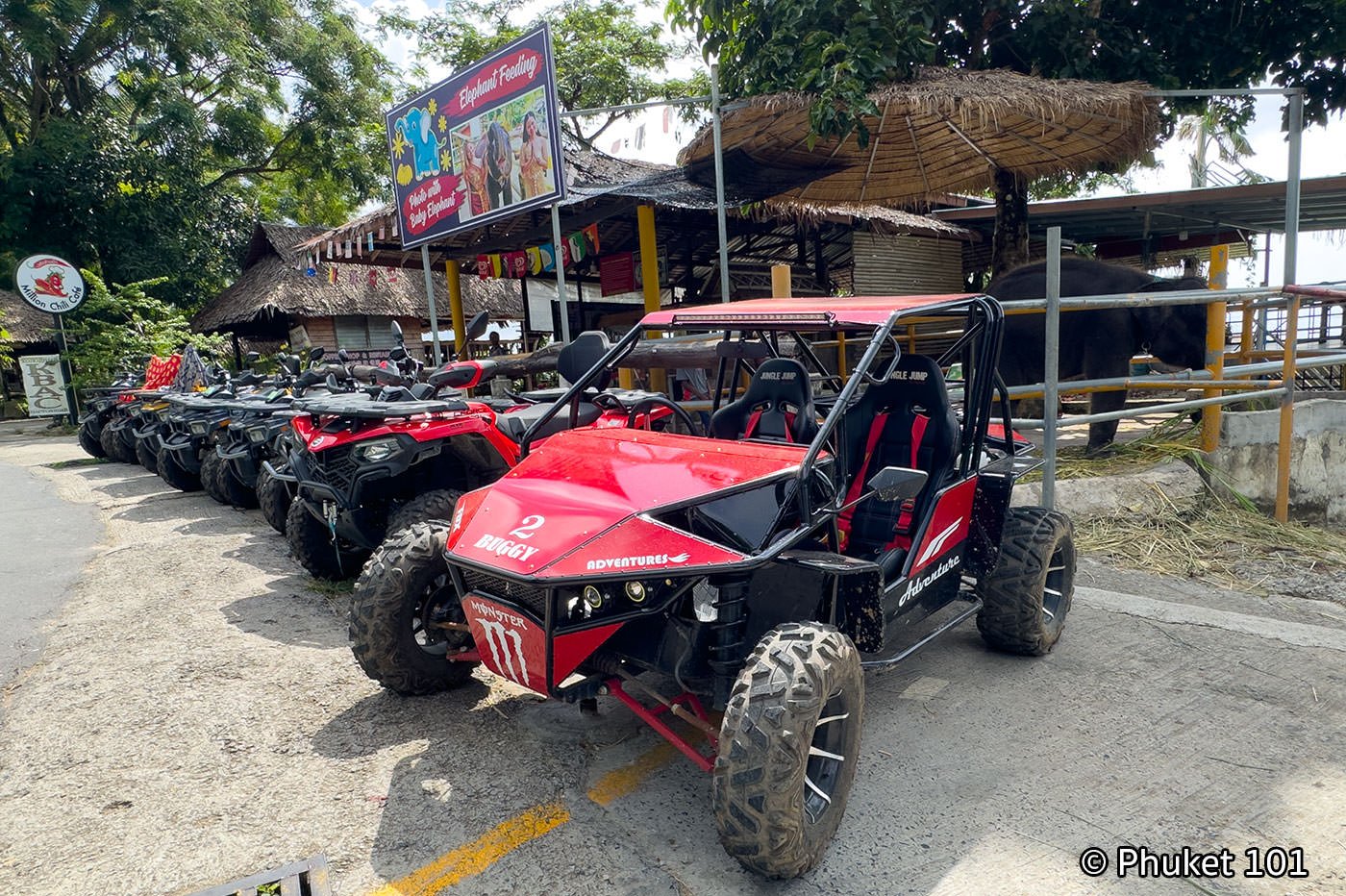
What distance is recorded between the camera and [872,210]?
1144cm

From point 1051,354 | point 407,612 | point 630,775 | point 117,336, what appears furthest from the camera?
point 117,336

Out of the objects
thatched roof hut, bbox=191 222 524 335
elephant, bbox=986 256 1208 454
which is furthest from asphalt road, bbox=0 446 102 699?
Answer: thatched roof hut, bbox=191 222 524 335

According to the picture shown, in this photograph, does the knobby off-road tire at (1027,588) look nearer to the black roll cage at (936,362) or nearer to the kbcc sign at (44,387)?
the black roll cage at (936,362)

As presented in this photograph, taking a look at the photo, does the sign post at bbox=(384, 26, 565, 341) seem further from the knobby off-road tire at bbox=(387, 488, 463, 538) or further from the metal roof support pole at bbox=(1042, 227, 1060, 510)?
the metal roof support pole at bbox=(1042, 227, 1060, 510)

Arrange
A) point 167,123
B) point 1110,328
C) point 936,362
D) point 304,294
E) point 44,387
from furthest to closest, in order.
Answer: point 167,123
point 304,294
point 44,387
point 1110,328
point 936,362

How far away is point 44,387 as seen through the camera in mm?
19156

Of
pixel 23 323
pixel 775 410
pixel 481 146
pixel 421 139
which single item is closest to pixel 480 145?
pixel 481 146

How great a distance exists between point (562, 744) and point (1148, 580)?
3612 millimetres

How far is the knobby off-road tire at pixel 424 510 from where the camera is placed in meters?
4.38

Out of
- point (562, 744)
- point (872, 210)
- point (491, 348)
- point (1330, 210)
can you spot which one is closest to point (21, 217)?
point (491, 348)

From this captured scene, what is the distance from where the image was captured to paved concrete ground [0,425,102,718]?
4.35m

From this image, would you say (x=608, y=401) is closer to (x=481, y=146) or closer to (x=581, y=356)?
(x=581, y=356)

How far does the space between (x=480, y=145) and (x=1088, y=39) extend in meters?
6.42

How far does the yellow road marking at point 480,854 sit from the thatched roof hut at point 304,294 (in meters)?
18.4
